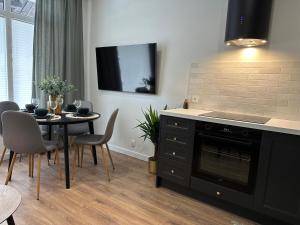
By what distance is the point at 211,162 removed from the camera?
2.27 m

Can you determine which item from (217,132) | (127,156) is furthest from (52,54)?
(217,132)

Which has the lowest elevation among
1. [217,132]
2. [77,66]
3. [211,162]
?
[211,162]

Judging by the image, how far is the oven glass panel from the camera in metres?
2.06

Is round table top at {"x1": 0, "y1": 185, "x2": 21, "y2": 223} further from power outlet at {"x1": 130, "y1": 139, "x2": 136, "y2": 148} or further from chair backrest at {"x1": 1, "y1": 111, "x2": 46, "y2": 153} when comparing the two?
power outlet at {"x1": 130, "y1": 139, "x2": 136, "y2": 148}

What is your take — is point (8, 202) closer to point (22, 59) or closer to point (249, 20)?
point (249, 20)

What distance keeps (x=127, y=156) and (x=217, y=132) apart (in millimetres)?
1896

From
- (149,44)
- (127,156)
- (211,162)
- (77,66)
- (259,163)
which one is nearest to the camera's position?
(259,163)

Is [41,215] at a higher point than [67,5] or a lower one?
lower

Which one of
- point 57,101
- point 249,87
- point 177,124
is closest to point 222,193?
point 177,124

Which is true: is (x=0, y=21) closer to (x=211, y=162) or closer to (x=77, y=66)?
(x=77, y=66)

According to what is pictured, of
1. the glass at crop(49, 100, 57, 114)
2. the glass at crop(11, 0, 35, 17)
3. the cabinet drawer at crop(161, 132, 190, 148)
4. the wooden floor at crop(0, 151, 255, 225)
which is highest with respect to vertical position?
the glass at crop(11, 0, 35, 17)

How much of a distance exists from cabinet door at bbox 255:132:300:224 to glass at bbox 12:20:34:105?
11.1ft

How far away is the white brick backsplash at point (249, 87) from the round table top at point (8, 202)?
213 centimetres

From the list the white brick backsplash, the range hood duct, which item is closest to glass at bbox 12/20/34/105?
the white brick backsplash
